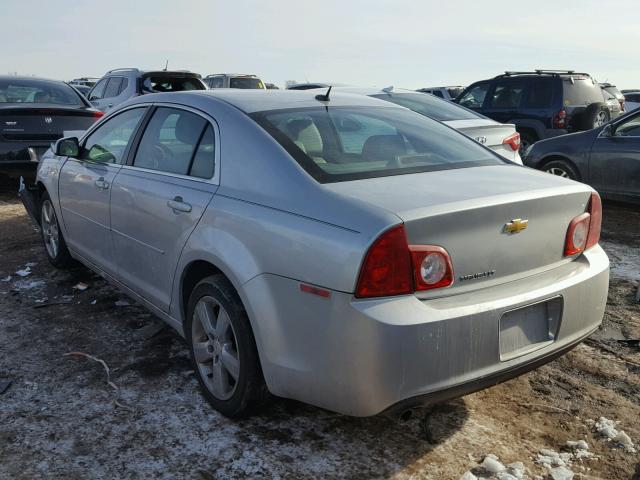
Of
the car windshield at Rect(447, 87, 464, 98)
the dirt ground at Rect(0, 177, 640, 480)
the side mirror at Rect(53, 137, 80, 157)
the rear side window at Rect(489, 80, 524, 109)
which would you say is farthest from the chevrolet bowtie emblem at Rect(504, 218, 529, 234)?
the car windshield at Rect(447, 87, 464, 98)

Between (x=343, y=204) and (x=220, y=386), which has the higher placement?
(x=343, y=204)

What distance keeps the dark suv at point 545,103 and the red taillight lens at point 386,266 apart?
9763 millimetres

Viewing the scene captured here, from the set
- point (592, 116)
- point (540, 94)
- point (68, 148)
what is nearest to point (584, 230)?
point (68, 148)

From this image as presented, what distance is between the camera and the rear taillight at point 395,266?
2428 mm

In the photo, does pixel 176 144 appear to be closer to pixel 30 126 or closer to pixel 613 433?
pixel 613 433

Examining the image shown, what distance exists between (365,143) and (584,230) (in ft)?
3.79

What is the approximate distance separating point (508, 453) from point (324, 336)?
3.52ft

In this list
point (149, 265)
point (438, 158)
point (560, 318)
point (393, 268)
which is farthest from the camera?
point (149, 265)

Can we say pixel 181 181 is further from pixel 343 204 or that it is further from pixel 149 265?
pixel 343 204

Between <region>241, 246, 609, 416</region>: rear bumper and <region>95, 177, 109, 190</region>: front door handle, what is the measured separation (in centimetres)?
183

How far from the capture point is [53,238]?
5609 mm

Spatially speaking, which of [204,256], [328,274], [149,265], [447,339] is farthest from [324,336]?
[149,265]

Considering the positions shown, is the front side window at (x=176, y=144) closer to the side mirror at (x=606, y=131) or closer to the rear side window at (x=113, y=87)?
the side mirror at (x=606, y=131)

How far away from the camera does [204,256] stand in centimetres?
314
